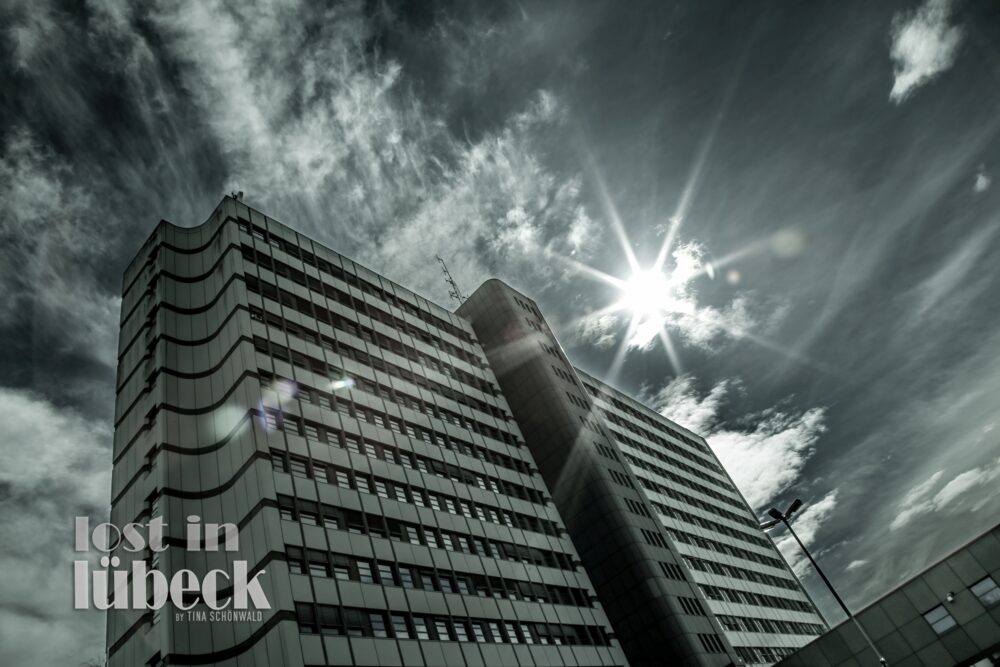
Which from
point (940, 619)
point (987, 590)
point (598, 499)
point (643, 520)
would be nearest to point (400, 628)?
point (598, 499)

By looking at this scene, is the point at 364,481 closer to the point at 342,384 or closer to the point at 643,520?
the point at 342,384

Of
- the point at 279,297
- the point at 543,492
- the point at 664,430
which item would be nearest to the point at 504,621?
the point at 543,492

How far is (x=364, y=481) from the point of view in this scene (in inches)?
1404

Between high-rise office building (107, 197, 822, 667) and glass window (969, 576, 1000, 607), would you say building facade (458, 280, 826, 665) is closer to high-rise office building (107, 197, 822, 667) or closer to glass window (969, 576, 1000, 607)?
high-rise office building (107, 197, 822, 667)

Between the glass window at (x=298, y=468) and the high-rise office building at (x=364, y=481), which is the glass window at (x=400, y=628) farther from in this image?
the glass window at (x=298, y=468)

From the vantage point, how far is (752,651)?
199 ft

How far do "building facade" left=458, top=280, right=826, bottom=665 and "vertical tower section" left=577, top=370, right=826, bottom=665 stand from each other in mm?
217

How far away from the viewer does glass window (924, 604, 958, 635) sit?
104ft

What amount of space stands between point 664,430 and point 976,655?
65.9m

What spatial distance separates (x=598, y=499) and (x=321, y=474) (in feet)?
94.3

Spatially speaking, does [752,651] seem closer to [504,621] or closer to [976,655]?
[976,655]

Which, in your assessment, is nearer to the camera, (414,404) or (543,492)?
(414,404)

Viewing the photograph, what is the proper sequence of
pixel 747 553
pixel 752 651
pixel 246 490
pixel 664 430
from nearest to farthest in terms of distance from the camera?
pixel 246 490
pixel 752 651
pixel 747 553
pixel 664 430

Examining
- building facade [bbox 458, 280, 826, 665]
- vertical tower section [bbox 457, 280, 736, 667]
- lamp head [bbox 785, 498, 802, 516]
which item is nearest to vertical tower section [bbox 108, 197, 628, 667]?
vertical tower section [bbox 457, 280, 736, 667]
